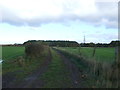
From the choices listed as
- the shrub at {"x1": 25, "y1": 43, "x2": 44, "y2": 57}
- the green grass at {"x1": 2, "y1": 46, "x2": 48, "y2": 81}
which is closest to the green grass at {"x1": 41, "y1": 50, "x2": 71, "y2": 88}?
the green grass at {"x1": 2, "y1": 46, "x2": 48, "y2": 81}

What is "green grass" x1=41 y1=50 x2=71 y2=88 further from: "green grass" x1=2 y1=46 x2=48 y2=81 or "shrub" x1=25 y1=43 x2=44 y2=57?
"shrub" x1=25 y1=43 x2=44 y2=57

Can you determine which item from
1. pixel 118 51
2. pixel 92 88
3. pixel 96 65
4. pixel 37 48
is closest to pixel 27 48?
pixel 37 48

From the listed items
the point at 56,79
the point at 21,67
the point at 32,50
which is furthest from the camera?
the point at 32,50

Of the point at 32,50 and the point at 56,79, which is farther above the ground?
the point at 32,50

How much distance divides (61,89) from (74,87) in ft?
2.97

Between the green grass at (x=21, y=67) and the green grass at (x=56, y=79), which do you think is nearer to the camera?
the green grass at (x=56, y=79)

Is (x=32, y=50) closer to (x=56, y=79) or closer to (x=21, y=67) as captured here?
(x=21, y=67)

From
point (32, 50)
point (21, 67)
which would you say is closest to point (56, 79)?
point (21, 67)

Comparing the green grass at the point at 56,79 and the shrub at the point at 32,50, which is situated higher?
the shrub at the point at 32,50

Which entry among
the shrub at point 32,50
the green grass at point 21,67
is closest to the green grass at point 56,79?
the green grass at point 21,67

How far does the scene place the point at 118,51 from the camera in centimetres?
1370

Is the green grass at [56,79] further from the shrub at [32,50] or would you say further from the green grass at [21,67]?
the shrub at [32,50]

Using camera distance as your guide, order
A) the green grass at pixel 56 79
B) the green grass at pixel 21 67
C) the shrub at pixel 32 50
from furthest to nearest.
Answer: the shrub at pixel 32 50
the green grass at pixel 21 67
the green grass at pixel 56 79

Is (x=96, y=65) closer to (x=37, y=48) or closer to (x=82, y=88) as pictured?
(x=82, y=88)
